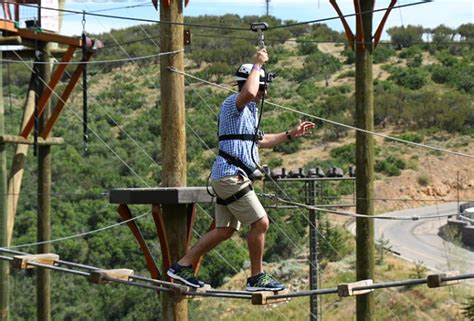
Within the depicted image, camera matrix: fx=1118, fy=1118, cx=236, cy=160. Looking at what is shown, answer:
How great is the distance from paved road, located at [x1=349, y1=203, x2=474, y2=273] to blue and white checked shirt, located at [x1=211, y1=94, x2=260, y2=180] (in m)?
22.2

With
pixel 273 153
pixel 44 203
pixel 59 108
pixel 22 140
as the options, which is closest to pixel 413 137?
pixel 273 153

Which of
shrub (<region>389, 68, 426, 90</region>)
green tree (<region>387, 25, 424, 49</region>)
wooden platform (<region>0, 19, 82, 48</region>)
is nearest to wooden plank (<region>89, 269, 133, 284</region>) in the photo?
wooden platform (<region>0, 19, 82, 48</region>)

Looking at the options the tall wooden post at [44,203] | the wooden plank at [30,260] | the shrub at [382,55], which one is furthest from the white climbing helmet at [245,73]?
the shrub at [382,55]

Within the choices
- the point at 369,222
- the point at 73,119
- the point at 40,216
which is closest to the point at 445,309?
the point at 40,216

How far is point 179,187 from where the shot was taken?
9.92 metres

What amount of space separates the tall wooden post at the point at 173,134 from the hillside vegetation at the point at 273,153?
25.4ft

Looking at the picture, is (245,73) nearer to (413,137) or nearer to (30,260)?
(30,260)

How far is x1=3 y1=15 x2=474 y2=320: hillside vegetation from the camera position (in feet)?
110

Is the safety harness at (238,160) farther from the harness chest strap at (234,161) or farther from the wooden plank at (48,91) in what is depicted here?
the wooden plank at (48,91)

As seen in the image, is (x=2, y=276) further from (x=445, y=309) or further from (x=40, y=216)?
(x=445, y=309)

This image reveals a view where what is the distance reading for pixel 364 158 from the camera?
13.8 metres

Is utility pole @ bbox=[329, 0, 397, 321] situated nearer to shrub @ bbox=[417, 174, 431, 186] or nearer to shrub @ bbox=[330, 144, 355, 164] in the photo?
shrub @ bbox=[330, 144, 355, 164]

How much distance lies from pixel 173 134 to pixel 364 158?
13.8ft

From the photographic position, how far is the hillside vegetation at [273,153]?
110 feet
